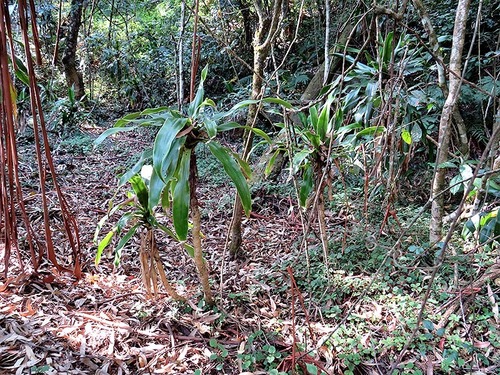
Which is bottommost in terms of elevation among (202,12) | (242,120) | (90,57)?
(242,120)

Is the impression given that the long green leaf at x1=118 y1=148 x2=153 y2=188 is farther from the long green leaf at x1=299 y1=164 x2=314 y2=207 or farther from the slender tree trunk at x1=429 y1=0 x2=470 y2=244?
the slender tree trunk at x1=429 y1=0 x2=470 y2=244

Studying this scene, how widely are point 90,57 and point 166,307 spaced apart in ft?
19.5

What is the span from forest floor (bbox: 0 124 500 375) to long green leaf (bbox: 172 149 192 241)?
0.62 feet

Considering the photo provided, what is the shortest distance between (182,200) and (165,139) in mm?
230

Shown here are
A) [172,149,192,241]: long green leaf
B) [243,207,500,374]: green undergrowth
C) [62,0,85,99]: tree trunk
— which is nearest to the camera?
[172,149,192,241]: long green leaf

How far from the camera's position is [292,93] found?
170 inches

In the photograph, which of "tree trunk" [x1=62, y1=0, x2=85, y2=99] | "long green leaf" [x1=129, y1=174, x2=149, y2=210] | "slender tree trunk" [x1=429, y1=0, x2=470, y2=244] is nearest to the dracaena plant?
"long green leaf" [x1=129, y1=174, x2=149, y2=210]

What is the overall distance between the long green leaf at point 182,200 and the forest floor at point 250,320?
19 centimetres

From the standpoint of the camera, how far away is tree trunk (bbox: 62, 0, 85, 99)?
4996 mm

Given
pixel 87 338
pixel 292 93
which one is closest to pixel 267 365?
pixel 87 338

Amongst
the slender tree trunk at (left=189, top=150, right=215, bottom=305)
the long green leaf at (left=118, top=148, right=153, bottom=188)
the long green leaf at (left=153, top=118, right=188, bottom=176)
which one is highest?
the long green leaf at (left=153, top=118, right=188, bottom=176)

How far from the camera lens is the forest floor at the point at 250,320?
1309mm

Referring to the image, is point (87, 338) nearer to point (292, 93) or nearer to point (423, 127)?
point (423, 127)

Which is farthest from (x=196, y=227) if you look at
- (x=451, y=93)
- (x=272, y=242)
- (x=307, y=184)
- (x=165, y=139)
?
(x=451, y=93)
